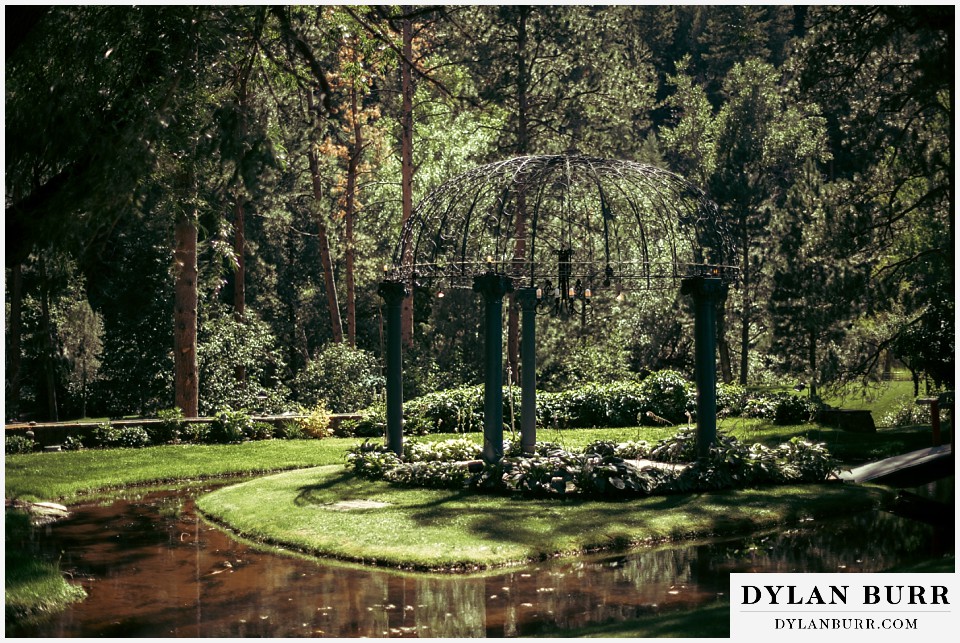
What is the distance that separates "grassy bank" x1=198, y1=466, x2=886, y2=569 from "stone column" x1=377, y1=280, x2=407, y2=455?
37.6 inches

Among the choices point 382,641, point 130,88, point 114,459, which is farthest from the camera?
point 114,459

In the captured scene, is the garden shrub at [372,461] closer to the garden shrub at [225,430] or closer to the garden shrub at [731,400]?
the garden shrub at [225,430]

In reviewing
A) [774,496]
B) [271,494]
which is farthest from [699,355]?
[271,494]

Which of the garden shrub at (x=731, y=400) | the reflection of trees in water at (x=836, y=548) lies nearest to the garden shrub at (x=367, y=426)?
the garden shrub at (x=731, y=400)

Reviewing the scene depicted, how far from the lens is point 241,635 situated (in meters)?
7.32

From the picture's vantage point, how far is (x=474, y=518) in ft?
36.4

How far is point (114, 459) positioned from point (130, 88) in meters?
8.80

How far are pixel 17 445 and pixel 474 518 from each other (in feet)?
31.8

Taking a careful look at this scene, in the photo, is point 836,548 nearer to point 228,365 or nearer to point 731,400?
point 731,400

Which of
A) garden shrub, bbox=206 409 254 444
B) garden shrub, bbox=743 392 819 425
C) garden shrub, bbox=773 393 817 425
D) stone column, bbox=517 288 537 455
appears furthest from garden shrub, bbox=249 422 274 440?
garden shrub, bbox=773 393 817 425

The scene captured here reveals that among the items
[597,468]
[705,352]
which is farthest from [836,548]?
[705,352]

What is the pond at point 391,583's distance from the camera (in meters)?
7.63

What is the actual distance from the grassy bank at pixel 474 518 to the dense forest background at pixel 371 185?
334cm

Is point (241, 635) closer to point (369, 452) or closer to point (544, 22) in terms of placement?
point (369, 452)
